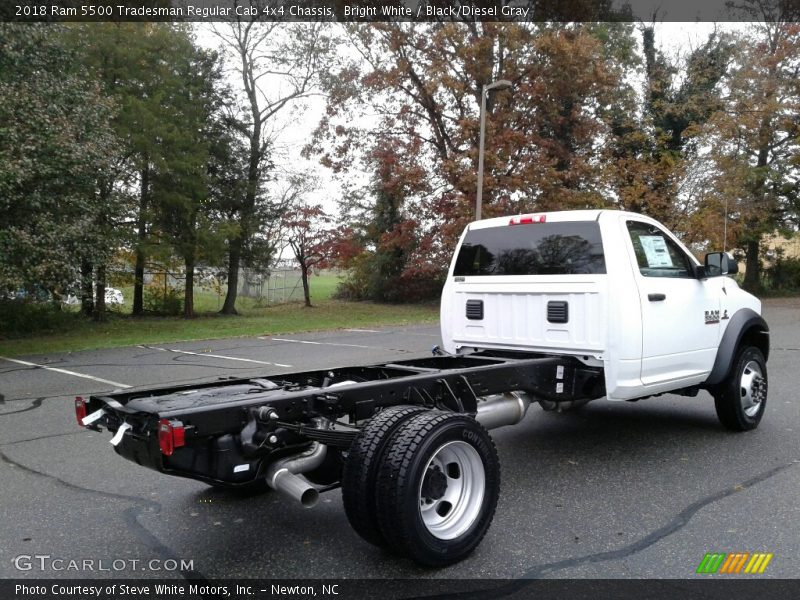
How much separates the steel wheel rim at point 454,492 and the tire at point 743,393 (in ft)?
11.5

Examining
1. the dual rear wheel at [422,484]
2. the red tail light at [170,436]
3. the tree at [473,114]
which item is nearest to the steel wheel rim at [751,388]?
the dual rear wheel at [422,484]

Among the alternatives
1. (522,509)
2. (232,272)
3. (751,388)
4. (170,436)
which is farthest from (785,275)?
(170,436)

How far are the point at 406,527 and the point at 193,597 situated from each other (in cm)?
112

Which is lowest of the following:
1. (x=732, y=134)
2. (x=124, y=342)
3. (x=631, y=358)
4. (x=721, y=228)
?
(x=124, y=342)

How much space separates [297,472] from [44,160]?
39.9 feet

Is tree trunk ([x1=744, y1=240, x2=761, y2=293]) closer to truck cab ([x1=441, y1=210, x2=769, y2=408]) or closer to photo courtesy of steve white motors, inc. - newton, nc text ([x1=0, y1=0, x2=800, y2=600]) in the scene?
photo courtesy of steve white motors, inc. - newton, nc text ([x1=0, y1=0, x2=800, y2=600])

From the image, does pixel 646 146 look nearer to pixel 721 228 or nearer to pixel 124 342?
pixel 721 228

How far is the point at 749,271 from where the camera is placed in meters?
36.2

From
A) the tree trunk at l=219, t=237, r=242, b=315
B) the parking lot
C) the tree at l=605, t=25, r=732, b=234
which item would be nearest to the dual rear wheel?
the parking lot

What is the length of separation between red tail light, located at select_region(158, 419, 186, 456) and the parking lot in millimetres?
881

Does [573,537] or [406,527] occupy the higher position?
[406,527]

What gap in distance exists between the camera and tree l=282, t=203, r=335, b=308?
28531 mm

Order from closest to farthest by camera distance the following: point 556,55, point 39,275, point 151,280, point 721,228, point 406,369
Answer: point 406,369 → point 39,275 → point 556,55 → point 151,280 → point 721,228

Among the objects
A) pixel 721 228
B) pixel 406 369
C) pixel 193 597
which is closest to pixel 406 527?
pixel 193 597
